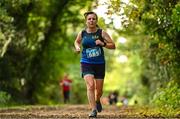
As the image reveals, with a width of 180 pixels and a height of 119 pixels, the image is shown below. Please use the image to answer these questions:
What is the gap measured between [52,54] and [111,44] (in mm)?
21635

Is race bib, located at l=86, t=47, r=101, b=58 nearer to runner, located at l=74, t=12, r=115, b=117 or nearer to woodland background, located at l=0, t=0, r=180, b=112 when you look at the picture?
runner, located at l=74, t=12, r=115, b=117

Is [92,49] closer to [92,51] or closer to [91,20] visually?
[92,51]

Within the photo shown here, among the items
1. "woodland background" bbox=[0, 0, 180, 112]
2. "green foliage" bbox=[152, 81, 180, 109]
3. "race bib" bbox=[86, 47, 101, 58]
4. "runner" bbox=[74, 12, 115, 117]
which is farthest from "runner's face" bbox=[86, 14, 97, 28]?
"green foliage" bbox=[152, 81, 180, 109]

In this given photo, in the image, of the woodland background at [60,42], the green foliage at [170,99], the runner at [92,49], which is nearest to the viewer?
the runner at [92,49]

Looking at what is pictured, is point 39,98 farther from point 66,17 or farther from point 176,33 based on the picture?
point 176,33

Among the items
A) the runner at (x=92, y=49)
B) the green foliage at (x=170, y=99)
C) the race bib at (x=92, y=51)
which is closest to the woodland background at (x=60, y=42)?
the green foliage at (x=170, y=99)

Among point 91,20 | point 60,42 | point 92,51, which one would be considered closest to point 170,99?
point 92,51

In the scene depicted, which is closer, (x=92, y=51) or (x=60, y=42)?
(x=92, y=51)

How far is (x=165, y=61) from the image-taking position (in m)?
17.3

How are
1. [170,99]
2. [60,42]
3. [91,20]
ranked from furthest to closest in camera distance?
1. [60,42]
2. [170,99]
3. [91,20]

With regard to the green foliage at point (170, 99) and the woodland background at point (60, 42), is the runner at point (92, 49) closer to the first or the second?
the woodland background at point (60, 42)

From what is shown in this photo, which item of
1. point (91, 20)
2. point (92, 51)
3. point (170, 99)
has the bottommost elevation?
point (170, 99)

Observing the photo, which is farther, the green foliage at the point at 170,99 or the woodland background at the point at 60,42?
the woodland background at the point at 60,42

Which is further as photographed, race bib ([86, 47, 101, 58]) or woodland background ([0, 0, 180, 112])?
woodland background ([0, 0, 180, 112])
